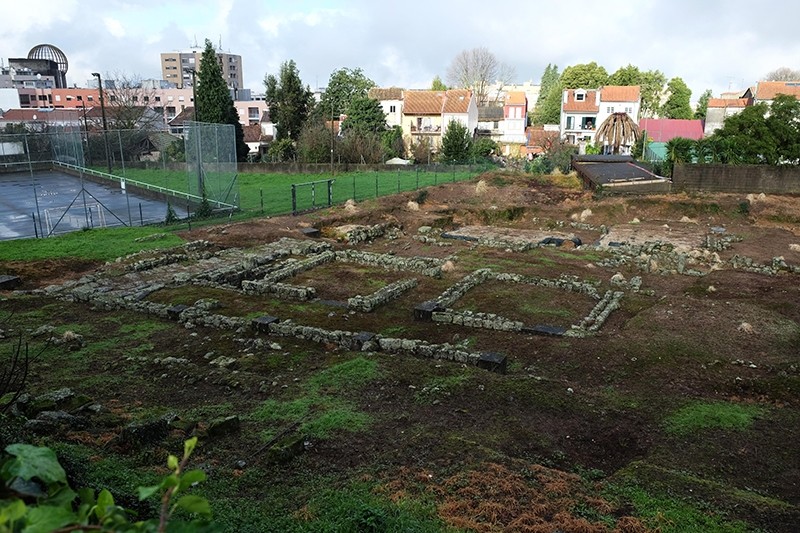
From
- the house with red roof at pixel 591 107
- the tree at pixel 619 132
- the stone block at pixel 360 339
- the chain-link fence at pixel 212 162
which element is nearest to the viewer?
the stone block at pixel 360 339

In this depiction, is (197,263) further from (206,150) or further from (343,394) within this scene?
(343,394)

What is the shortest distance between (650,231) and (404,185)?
18.1m

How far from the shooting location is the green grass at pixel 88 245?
1992 centimetres

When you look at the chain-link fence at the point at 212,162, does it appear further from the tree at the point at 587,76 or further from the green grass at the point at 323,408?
the tree at the point at 587,76

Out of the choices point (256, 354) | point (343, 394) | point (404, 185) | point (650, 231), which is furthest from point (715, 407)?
point (404, 185)

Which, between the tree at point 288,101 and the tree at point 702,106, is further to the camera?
the tree at point 702,106

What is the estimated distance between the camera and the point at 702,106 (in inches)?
3137

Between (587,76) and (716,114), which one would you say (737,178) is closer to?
(716,114)

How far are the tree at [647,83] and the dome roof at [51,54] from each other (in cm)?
10351

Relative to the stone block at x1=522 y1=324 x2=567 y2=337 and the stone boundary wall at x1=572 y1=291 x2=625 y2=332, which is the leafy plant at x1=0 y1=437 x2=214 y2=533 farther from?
the stone boundary wall at x1=572 y1=291 x2=625 y2=332

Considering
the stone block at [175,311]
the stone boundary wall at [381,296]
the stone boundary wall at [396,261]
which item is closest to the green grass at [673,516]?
the stone boundary wall at [381,296]

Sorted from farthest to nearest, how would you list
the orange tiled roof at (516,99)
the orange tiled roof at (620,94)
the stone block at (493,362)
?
1. the orange tiled roof at (516,99)
2. the orange tiled roof at (620,94)
3. the stone block at (493,362)

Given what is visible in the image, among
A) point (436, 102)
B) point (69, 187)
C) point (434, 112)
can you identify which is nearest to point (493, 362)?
point (69, 187)

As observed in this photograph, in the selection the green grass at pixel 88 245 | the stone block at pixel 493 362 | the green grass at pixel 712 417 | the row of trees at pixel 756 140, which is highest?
the row of trees at pixel 756 140
